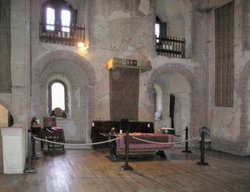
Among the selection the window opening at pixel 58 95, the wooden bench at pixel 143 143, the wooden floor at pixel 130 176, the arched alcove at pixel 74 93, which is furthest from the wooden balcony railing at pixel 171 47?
the window opening at pixel 58 95

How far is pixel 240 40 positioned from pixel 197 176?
6008 millimetres

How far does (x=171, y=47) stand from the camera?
13.1m

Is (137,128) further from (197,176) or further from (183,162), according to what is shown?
(197,176)

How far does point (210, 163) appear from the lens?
29.3 feet

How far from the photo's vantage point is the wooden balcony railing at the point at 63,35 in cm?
1086

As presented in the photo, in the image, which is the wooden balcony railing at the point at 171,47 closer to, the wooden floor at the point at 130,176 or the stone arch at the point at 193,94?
the stone arch at the point at 193,94

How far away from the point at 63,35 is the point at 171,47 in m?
4.84

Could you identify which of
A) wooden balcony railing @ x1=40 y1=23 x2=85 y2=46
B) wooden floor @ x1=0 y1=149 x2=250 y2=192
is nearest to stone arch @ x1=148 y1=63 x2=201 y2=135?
wooden floor @ x1=0 y1=149 x2=250 y2=192

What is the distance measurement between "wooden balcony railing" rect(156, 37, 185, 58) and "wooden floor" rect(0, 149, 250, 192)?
502 cm

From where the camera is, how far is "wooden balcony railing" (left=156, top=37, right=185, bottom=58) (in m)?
12.7

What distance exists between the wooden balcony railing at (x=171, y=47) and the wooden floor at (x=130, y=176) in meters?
5.02

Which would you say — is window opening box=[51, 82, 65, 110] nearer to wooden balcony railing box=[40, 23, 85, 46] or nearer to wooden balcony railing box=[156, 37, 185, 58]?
wooden balcony railing box=[40, 23, 85, 46]

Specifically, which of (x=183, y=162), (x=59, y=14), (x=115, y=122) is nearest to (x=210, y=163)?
(x=183, y=162)

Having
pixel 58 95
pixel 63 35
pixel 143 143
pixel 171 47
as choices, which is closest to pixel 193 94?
pixel 171 47
